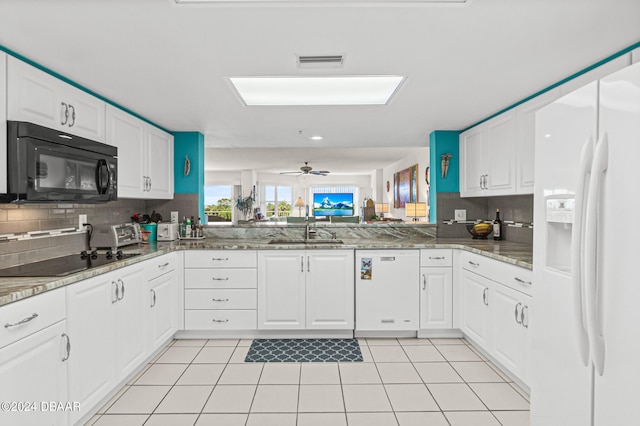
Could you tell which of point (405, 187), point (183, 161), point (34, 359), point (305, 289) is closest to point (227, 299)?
point (305, 289)

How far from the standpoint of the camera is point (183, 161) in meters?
4.00

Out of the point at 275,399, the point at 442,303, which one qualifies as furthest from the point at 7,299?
the point at 442,303

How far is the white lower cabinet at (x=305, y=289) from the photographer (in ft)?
10.7

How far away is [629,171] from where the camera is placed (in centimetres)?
108

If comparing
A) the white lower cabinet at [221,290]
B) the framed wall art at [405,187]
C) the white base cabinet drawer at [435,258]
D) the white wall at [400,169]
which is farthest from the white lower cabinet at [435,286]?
the framed wall art at [405,187]

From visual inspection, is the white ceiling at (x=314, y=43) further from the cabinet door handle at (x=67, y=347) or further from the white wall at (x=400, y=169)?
the white wall at (x=400, y=169)

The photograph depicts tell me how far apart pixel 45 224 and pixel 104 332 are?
0.94 meters

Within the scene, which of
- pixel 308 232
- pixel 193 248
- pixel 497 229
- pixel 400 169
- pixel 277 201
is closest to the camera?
pixel 193 248

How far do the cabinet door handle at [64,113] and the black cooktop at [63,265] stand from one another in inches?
33.9

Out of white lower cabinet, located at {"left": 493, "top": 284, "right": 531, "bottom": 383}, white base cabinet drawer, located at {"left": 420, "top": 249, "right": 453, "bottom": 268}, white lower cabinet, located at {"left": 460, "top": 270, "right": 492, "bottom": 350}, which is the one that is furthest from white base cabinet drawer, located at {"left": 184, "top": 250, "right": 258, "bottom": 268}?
white lower cabinet, located at {"left": 493, "top": 284, "right": 531, "bottom": 383}

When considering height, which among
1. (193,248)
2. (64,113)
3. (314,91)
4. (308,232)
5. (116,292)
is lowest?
(116,292)

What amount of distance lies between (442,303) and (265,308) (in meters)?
1.59

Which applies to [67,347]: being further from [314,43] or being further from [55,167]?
[314,43]

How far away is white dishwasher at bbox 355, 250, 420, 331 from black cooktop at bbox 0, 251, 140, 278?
191 cm
